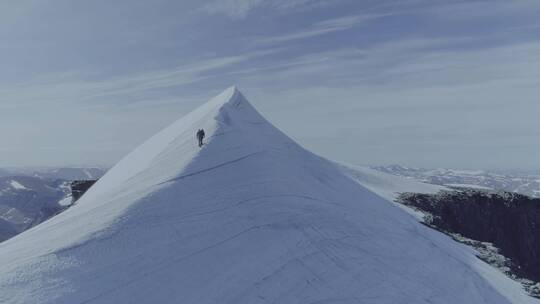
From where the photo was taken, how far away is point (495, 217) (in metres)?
50.6

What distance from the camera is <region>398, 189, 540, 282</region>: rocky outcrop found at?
47.0m

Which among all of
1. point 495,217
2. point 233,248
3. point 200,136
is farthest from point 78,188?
point 495,217

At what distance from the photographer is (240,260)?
20344mm

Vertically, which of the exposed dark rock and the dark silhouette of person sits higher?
the dark silhouette of person

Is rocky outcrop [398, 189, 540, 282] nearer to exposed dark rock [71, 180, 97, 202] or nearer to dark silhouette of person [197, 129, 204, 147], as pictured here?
dark silhouette of person [197, 129, 204, 147]

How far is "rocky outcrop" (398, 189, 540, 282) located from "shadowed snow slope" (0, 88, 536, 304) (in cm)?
1506

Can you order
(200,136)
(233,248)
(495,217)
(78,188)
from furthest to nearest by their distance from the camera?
(78,188) < (495,217) < (200,136) < (233,248)

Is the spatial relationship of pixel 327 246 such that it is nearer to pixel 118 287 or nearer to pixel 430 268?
pixel 430 268

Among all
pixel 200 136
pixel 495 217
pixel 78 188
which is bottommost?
pixel 495 217

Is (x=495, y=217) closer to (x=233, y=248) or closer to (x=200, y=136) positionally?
(x=200, y=136)

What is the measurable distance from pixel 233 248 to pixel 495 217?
39.5 m

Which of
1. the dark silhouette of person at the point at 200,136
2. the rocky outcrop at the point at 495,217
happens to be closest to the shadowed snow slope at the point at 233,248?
the dark silhouette of person at the point at 200,136

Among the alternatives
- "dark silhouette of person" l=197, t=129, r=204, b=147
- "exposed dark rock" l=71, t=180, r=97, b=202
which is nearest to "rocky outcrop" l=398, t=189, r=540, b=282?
"dark silhouette of person" l=197, t=129, r=204, b=147

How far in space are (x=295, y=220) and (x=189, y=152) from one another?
11.1 metres
